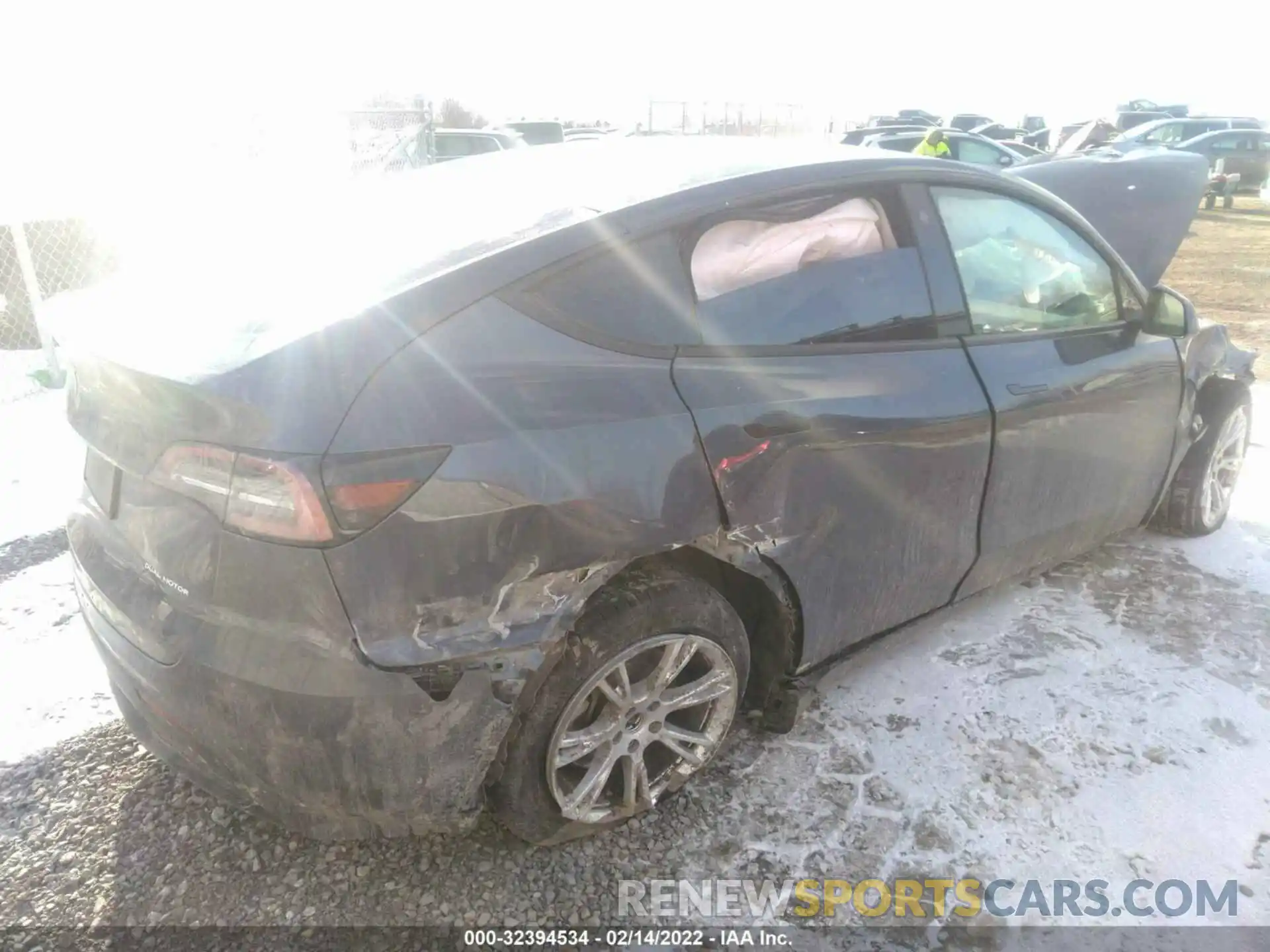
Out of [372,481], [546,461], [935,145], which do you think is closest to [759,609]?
[546,461]

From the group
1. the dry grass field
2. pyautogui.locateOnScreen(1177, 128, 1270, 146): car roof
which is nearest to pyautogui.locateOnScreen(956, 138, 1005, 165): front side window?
the dry grass field

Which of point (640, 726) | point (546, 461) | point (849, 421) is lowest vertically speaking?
point (640, 726)

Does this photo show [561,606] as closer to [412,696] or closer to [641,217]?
[412,696]

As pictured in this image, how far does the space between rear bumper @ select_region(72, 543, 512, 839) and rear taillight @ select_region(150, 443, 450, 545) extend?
0.23 meters

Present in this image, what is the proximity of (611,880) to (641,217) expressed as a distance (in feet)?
5.40

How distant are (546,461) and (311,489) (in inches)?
18.2

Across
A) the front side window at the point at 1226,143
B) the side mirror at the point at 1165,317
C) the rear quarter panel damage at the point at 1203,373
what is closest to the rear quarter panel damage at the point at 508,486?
the side mirror at the point at 1165,317

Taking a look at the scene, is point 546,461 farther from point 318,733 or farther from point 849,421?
point 849,421

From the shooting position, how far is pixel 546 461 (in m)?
1.75

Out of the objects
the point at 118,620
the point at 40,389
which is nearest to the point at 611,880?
the point at 118,620

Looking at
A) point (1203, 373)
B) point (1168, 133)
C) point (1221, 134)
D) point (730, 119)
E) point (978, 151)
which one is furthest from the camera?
point (730, 119)

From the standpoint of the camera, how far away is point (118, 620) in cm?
194

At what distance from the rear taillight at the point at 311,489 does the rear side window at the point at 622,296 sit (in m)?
0.42

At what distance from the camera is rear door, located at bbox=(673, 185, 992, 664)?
2.07m
